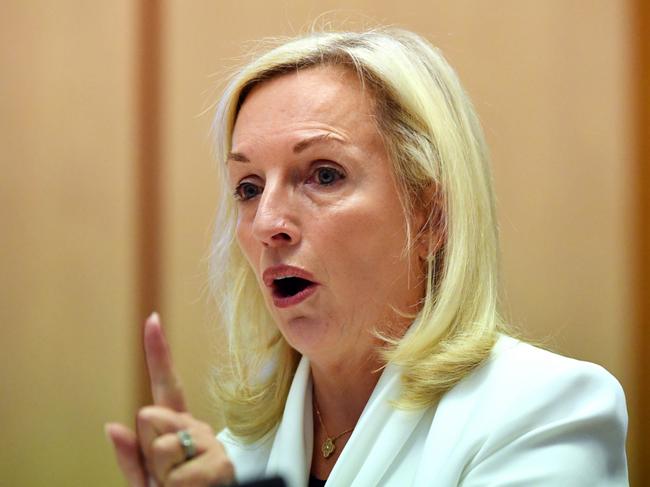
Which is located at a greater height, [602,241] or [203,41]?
[203,41]

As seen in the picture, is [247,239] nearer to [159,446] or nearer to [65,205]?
[159,446]

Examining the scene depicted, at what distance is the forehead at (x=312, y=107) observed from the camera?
3.79 feet

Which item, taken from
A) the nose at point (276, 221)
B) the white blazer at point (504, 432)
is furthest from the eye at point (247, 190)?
the white blazer at point (504, 432)

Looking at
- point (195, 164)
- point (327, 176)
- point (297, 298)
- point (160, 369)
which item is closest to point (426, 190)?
point (327, 176)

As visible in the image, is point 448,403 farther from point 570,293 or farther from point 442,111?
point 570,293

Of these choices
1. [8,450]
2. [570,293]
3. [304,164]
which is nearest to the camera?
[304,164]

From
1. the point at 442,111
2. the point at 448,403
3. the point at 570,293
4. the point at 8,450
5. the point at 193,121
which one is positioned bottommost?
the point at 8,450

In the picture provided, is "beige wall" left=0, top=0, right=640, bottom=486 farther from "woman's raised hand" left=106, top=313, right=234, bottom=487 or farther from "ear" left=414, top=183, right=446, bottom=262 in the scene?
"woman's raised hand" left=106, top=313, right=234, bottom=487

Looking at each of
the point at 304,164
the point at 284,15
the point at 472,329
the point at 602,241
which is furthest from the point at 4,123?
the point at 602,241

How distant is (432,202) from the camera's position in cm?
118

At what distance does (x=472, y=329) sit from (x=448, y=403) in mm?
125

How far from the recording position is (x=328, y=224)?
111cm

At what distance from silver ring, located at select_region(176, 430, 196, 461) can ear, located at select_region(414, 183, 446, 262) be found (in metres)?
0.57

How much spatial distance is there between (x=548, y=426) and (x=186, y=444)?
1.46 ft
